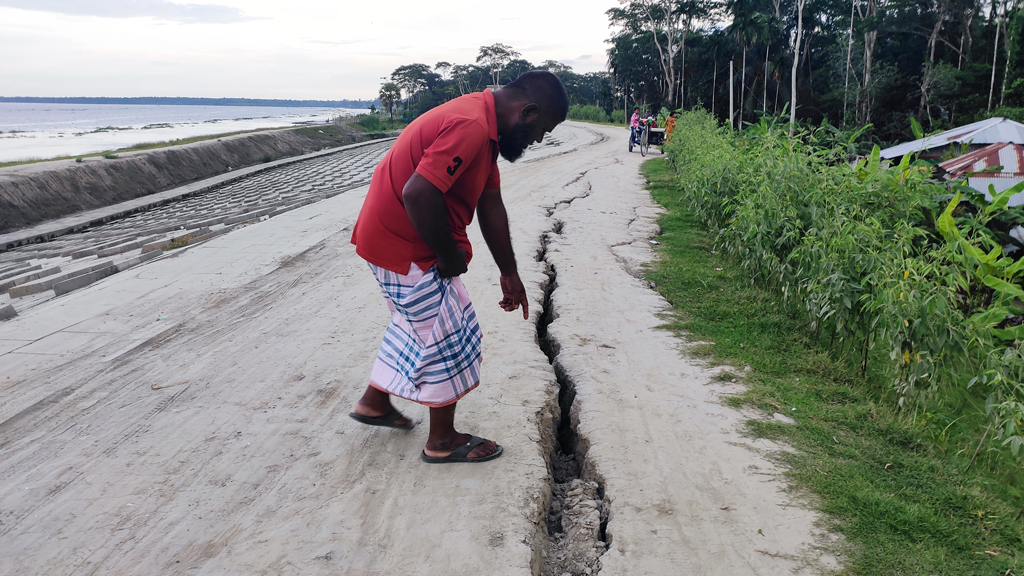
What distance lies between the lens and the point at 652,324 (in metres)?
4.06

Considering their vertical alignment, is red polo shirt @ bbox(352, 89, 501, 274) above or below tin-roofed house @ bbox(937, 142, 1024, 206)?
above

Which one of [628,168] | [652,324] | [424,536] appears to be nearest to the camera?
[424,536]

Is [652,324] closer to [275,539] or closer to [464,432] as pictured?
[464,432]

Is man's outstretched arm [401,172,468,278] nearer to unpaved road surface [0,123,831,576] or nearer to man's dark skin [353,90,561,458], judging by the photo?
man's dark skin [353,90,561,458]

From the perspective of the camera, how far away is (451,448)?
236cm

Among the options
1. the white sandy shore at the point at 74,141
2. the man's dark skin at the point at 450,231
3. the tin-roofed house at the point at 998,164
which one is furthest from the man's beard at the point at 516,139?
the white sandy shore at the point at 74,141

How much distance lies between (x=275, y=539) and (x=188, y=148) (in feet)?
65.2

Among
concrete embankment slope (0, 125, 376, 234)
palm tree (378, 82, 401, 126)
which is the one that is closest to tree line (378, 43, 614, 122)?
palm tree (378, 82, 401, 126)

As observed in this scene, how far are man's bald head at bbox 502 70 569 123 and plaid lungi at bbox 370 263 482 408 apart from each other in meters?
Result: 0.66

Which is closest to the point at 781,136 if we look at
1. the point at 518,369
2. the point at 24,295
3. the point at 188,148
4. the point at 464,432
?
the point at 518,369

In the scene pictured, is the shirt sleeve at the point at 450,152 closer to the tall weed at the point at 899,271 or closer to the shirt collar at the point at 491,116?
the shirt collar at the point at 491,116

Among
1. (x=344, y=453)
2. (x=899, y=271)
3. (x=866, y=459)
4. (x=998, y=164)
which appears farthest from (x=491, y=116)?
(x=998, y=164)

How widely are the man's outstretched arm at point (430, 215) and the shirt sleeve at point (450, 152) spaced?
3cm

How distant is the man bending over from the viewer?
6.54 ft
